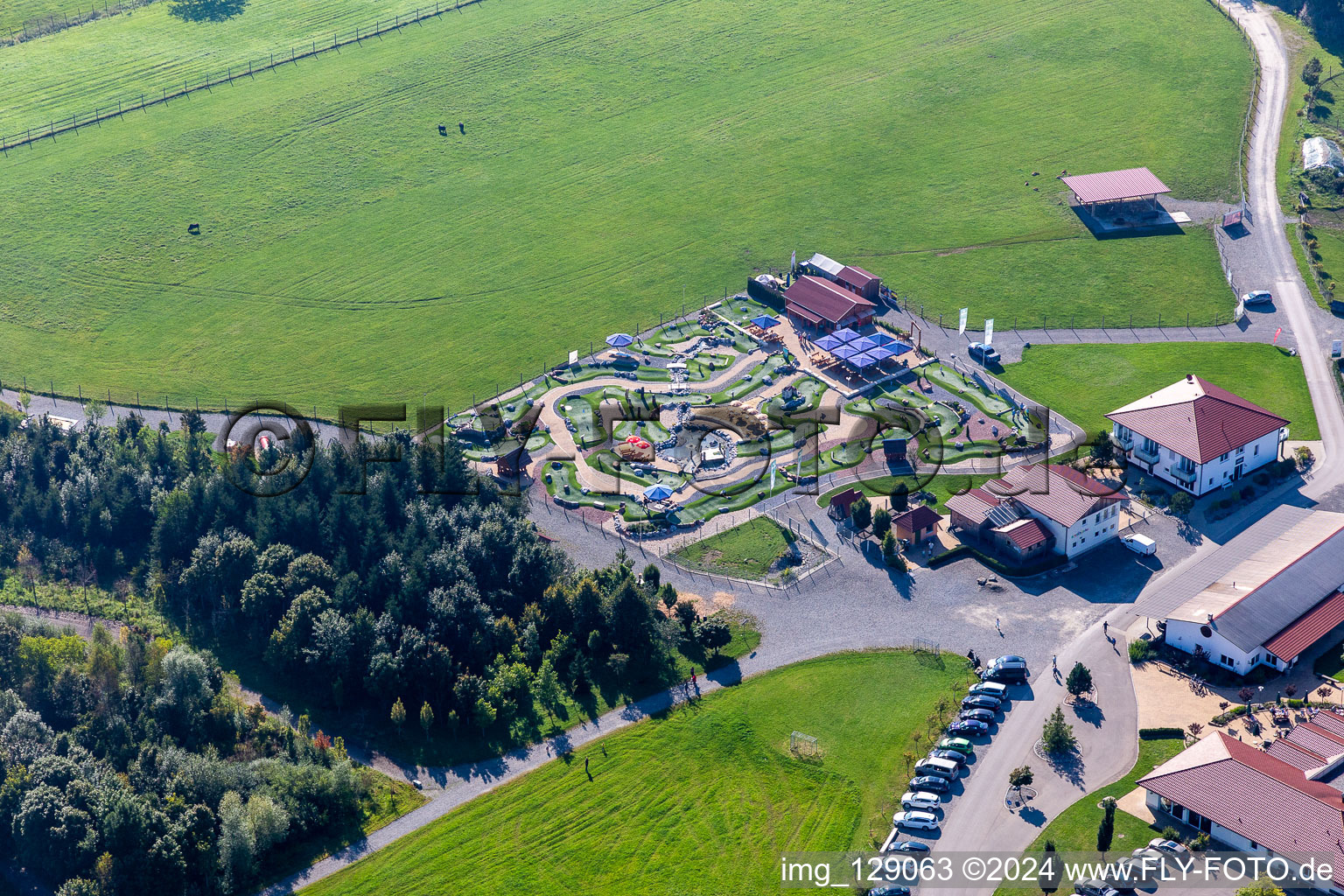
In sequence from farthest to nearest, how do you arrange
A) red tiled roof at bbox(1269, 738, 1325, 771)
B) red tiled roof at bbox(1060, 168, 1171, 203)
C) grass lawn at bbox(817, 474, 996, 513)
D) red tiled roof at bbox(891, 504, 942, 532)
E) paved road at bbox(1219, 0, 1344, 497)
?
red tiled roof at bbox(1060, 168, 1171, 203) → paved road at bbox(1219, 0, 1344, 497) → grass lawn at bbox(817, 474, 996, 513) → red tiled roof at bbox(891, 504, 942, 532) → red tiled roof at bbox(1269, 738, 1325, 771)

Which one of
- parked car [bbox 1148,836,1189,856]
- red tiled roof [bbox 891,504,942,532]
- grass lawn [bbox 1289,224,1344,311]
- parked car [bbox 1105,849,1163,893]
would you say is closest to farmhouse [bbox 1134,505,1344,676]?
red tiled roof [bbox 891,504,942,532]

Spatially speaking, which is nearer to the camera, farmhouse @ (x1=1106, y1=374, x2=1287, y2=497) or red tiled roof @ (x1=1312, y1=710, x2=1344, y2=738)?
red tiled roof @ (x1=1312, y1=710, x2=1344, y2=738)

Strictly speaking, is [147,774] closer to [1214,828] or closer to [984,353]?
[1214,828]

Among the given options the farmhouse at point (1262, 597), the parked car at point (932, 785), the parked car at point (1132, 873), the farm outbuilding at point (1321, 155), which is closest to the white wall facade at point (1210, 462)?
the farmhouse at point (1262, 597)

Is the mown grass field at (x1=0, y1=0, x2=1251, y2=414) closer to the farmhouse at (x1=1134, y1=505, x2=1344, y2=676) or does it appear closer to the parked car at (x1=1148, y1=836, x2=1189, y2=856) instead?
the farmhouse at (x1=1134, y1=505, x2=1344, y2=676)

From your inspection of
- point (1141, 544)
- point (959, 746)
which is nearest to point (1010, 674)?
point (959, 746)

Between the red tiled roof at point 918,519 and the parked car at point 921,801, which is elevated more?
the parked car at point 921,801

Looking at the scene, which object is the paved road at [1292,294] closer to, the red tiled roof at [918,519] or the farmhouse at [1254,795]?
the red tiled roof at [918,519]
